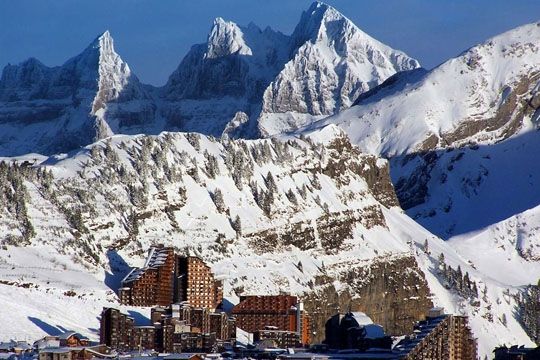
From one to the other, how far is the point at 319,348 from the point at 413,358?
27999 mm

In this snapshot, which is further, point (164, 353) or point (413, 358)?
point (164, 353)

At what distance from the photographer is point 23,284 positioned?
636 ft

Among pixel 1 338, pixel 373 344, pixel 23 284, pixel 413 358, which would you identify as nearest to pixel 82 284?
pixel 23 284

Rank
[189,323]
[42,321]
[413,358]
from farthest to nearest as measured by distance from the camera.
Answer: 1. [189,323]
2. [42,321]
3. [413,358]

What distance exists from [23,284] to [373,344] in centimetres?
3701

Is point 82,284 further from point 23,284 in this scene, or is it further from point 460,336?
point 460,336

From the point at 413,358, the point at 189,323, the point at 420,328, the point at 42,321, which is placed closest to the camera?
the point at 413,358

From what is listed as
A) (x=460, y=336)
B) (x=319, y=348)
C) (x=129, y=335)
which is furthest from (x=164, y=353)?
(x=460, y=336)

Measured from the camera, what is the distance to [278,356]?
176m

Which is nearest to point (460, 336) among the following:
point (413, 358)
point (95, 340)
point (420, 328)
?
point (420, 328)

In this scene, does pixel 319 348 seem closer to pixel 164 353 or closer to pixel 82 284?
pixel 164 353

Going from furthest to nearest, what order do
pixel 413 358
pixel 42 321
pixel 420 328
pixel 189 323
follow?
pixel 189 323 < pixel 42 321 < pixel 420 328 < pixel 413 358

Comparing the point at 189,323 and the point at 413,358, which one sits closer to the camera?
the point at 413,358

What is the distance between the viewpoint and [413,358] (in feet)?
526
